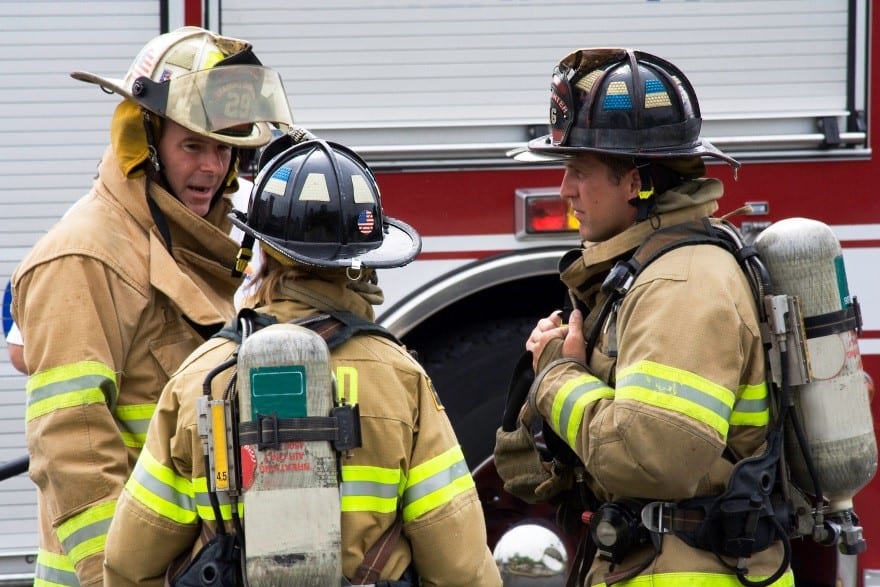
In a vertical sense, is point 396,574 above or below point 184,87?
below

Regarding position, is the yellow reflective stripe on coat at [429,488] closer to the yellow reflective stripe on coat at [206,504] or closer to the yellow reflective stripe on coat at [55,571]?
the yellow reflective stripe on coat at [206,504]

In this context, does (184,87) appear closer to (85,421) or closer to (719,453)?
(85,421)

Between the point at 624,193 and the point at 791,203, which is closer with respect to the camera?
the point at 624,193

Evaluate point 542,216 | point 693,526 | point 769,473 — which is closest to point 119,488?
point 693,526

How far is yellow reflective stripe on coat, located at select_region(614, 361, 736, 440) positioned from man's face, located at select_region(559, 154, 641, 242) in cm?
48

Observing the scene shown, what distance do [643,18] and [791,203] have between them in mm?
843

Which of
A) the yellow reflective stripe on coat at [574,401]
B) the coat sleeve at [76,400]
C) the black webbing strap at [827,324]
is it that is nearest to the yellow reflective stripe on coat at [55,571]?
the coat sleeve at [76,400]

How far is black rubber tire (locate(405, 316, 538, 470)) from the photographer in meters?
4.29

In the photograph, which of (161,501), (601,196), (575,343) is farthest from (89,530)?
(601,196)

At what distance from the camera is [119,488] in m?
2.69

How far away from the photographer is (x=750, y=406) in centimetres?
267

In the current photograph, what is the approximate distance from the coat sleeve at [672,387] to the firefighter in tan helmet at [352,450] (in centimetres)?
37

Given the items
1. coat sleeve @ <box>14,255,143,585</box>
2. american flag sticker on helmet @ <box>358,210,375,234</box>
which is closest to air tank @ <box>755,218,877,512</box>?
american flag sticker on helmet @ <box>358,210,375,234</box>

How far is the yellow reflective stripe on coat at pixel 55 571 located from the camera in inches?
112
